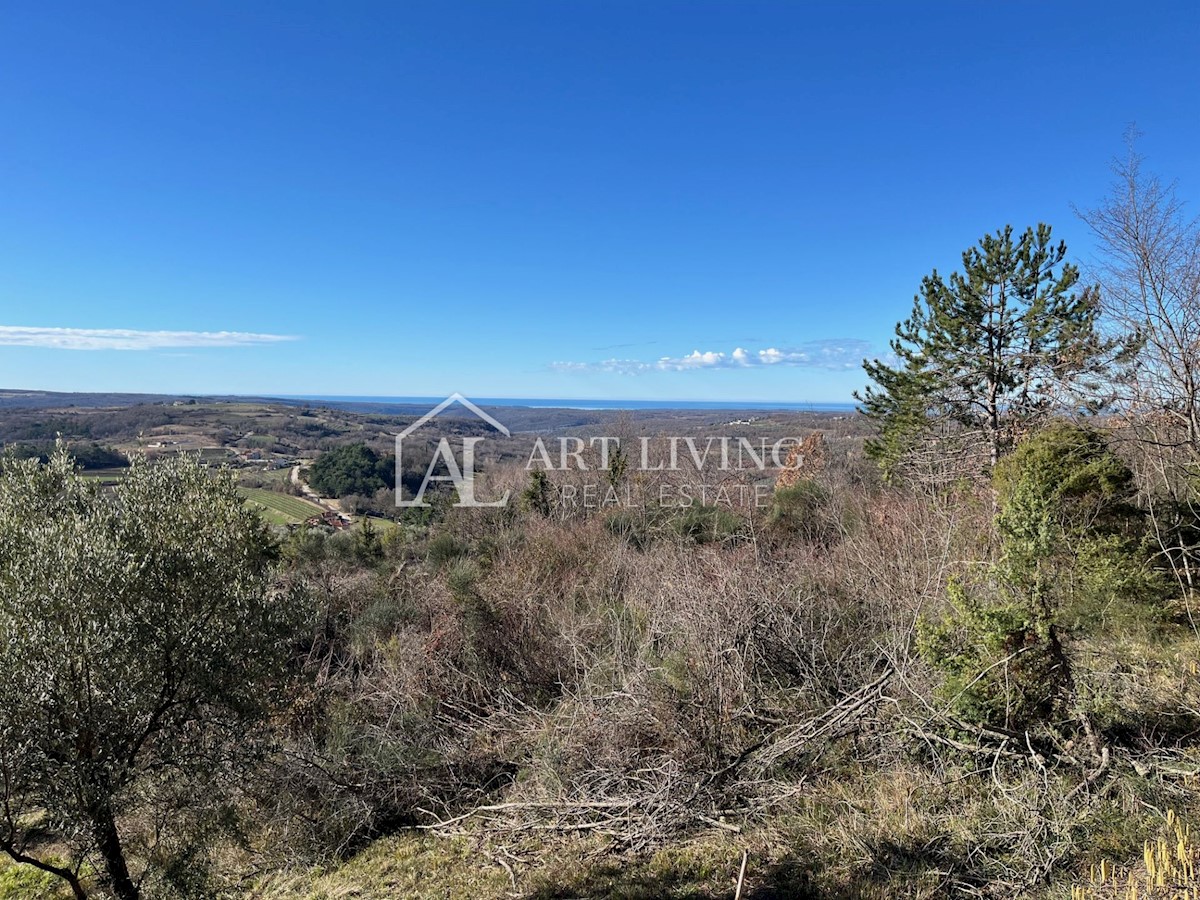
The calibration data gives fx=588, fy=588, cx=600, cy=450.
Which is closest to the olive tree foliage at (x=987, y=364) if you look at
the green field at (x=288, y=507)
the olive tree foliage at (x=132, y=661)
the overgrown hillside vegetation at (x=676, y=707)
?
the overgrown hillside vegetation at (x=676, y=707)

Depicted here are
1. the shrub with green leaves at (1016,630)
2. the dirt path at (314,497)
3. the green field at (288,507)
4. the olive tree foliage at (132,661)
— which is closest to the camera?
the olive tree foliage at (132,661)

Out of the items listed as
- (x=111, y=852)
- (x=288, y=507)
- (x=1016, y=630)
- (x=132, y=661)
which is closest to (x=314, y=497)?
(x=288, y=507)

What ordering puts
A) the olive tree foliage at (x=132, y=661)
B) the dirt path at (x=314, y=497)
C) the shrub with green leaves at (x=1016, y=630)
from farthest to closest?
1. the dirt path at (x=314, y=497)
2. the shrub with green leaves at (x=1016, y=630)
3. the olive tree foliage at (x=132, y=661)

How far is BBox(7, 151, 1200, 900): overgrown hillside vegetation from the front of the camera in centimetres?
414

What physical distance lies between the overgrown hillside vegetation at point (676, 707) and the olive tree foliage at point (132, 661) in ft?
0.09

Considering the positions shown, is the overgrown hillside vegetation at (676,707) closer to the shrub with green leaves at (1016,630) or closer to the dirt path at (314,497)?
the shrub with green leaves at (1016,630)

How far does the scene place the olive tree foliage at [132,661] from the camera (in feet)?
13.3

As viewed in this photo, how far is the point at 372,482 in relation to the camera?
90.6 ft

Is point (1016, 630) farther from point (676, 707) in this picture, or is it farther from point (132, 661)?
point (132, 661)

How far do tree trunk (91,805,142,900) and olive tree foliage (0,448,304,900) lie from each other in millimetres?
15

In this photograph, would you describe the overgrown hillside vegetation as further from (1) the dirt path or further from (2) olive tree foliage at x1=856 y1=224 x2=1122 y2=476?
A: (1) the dirt path

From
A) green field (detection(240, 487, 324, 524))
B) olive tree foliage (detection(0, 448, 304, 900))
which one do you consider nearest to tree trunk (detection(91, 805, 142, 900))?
olive tree foliage (detection(0, 448, 304, 900))

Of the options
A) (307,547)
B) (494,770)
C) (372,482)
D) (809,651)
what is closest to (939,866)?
(809,651)

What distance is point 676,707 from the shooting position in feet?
20.0
